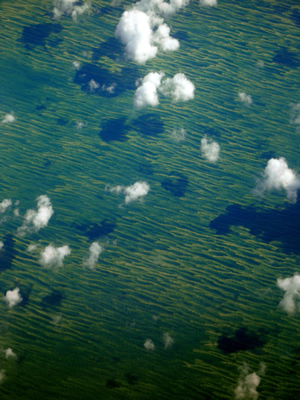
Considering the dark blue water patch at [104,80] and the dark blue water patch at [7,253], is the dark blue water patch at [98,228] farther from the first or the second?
the dark blue water patch at [104,80]

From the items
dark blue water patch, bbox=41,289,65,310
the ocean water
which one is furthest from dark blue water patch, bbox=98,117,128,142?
dark blue water patch, bbox=41,289,65,310

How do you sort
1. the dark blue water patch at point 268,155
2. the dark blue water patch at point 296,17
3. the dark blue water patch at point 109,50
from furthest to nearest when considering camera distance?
the dark blue water patch at point 296,17, the dark blue water patch at point 109,50, the dark blue water patch at point 268,155

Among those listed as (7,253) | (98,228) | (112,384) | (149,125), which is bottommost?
(112,384)

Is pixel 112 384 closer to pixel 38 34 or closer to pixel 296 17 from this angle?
pixel 38 34

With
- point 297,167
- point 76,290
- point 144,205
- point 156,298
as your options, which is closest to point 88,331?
point 76,290

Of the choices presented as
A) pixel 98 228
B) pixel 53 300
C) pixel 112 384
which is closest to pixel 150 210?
pixel 98 228

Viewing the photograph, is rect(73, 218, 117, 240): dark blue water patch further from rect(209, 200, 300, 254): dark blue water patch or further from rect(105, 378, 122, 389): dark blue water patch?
rect(105, 378, 122, 389): dark blue water patch

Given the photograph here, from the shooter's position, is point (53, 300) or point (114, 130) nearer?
point (53, 300)

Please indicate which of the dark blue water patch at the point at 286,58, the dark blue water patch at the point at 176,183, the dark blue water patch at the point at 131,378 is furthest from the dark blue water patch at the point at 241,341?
the dark blue water patch at the point at 286,58
